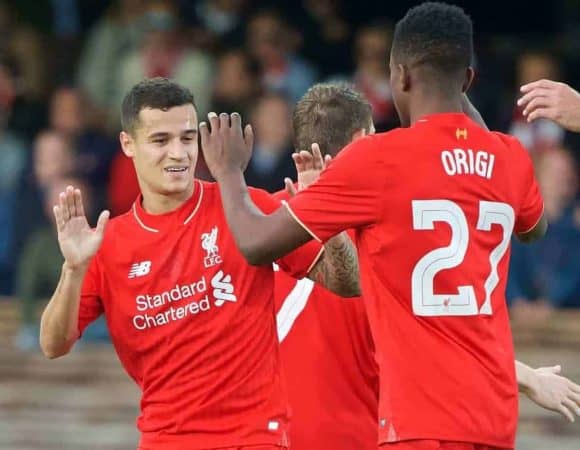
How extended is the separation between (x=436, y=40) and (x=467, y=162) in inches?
14.3

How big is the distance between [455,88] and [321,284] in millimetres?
884

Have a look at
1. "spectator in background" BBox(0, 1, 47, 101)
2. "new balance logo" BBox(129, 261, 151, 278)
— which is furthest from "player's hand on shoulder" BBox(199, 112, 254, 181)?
"spectator in background" BBox(0, 1, 47, 101)

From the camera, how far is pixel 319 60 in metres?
12.3

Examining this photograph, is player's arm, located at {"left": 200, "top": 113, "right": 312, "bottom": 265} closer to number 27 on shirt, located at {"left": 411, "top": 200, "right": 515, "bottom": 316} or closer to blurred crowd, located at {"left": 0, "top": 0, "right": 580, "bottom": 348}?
number 27 on shirt, located at {"left": 411, "top": 200, "right": 515, "bottom": 316}

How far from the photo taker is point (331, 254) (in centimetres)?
518

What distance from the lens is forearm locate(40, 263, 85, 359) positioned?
5.20 meters

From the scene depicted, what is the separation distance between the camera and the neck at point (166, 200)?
18.0ft

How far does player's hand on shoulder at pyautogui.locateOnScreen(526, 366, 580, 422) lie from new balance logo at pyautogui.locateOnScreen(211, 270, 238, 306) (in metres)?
1.01

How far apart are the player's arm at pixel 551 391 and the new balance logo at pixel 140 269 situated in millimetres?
1236

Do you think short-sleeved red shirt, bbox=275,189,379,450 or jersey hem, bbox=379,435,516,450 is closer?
jersey hem, bbox=379,435,516,450

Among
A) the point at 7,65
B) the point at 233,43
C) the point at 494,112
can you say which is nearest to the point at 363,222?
the point at 494,112

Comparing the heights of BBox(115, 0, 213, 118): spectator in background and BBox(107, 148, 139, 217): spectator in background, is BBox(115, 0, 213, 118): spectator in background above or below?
above

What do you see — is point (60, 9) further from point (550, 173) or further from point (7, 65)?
point (550, 173)

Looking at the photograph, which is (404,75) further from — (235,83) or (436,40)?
(235,83)
